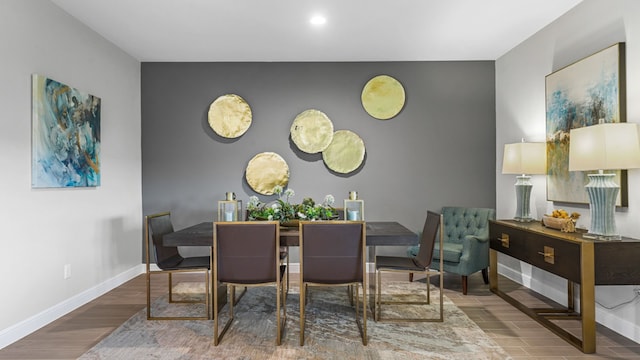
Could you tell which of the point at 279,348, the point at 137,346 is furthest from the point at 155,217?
the point at 279,348

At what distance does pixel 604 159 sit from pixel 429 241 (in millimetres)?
1275

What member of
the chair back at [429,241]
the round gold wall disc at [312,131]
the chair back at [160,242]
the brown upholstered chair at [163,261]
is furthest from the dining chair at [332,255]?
the round gold wall disc at [312,131]

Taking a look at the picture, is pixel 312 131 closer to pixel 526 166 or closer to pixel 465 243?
pixel 465 243

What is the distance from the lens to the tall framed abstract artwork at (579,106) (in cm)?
267

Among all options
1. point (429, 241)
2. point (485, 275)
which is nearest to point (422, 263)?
point (429, 241)

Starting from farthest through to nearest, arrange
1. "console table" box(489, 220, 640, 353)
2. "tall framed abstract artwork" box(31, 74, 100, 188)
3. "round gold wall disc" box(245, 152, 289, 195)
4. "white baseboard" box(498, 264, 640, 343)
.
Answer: "round gold wall disc" box(245, 152, 289, 195), "tall framed abstract artwork" box(31, 74, 100, 188), "white baseboard" box(498, 264, 640, 343), "console table" box(489, 220, 640, 353)

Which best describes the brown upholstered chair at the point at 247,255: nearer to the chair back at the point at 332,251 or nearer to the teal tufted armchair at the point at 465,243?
the chair back at the point at 332,251

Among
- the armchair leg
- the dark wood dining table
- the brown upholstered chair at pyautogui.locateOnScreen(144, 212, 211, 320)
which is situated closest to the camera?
the dark wood dining table

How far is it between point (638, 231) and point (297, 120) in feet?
10.9

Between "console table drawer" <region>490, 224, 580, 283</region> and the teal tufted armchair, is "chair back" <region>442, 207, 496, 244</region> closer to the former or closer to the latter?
the teal tufted armchair

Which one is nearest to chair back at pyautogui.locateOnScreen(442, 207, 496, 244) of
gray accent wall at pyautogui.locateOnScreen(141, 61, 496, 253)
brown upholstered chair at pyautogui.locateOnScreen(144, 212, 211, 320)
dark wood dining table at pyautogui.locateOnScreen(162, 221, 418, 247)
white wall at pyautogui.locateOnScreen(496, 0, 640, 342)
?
gray accent wall at pyautogui.locateOnScreen(141, 61, 496, 253)

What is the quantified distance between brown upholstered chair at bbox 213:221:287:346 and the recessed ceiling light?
6.36 ft

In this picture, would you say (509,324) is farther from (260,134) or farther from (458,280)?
(260,134)

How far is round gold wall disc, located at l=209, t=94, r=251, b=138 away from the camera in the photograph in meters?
4.46
